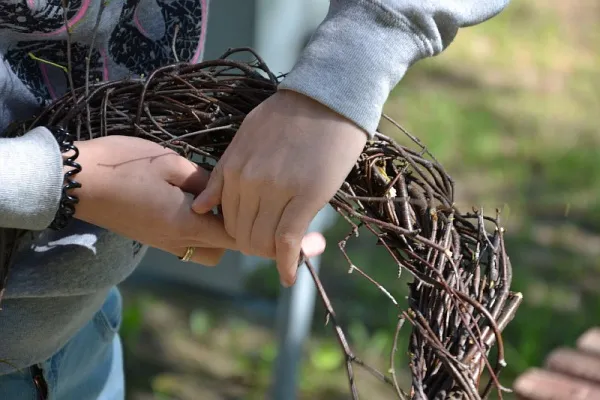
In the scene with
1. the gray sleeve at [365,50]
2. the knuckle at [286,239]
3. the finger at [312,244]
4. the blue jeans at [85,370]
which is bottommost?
the blue jeans at [85,370]

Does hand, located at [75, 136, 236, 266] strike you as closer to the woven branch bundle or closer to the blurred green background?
the woven branch bundle

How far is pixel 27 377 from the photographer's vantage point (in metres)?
1.00

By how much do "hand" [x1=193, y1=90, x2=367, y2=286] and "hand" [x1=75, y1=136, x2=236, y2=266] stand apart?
2.2 inches

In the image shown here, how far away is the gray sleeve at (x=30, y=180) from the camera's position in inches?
29.8

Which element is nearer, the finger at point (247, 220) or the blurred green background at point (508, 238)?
the finger at point (247, 220)

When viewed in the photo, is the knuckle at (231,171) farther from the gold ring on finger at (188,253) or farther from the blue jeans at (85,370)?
the blue jeans at (85,370)

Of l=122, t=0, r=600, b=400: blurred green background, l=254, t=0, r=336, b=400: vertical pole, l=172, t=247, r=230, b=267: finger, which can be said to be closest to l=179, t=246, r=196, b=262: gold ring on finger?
l=172, t=247, r=230, b=267: finger

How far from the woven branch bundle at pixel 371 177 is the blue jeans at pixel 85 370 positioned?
212 millimetres

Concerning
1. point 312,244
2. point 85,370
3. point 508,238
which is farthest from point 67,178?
point 508,238

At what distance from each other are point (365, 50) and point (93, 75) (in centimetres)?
34

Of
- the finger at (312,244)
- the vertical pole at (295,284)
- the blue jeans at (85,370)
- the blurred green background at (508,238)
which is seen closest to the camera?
the finger at (312,244)

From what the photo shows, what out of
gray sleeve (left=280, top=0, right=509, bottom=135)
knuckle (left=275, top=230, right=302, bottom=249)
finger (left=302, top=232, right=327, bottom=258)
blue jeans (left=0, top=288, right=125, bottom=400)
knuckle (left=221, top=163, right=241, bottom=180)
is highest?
gray sleeve (left=280, top=0, right=509, bottom=135)

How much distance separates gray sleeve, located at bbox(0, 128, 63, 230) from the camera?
0.76 meters

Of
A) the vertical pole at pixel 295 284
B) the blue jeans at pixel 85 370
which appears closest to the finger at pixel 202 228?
the blue jeans at pixel 85 370
